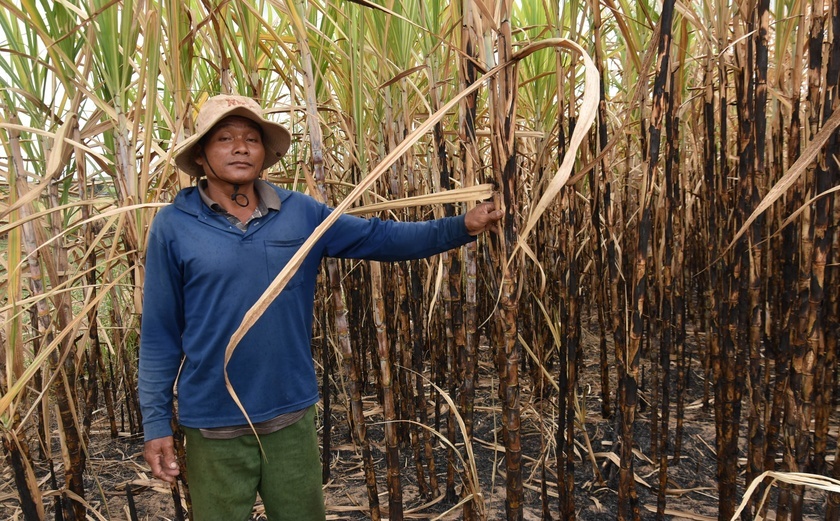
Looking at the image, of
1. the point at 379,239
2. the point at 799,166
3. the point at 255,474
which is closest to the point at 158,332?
the point at 255,474

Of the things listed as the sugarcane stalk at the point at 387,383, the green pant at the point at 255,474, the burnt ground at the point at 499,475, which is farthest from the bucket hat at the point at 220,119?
the burnt ground at the point at 499,475

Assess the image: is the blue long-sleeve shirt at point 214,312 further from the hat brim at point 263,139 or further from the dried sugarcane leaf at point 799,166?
the dried sugarcane leaf at point 799,166

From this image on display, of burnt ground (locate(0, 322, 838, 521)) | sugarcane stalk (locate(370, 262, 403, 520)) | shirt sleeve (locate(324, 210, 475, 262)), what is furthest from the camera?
burnt ground (locate(0, 322, 838, 521))

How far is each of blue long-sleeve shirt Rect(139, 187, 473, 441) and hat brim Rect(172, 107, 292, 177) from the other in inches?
2.7

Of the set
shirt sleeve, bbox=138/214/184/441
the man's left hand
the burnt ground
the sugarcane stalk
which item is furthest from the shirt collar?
the burnt ground

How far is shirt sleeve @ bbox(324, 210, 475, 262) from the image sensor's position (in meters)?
1.26

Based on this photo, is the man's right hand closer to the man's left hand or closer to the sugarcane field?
the sugarcane field

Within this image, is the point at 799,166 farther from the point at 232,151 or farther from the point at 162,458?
the point at 162,458

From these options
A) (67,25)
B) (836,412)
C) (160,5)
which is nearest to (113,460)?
(67,25)

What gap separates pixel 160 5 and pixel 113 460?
6.02ft

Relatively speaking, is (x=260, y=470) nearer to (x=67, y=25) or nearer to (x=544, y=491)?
(x=544, y=491)

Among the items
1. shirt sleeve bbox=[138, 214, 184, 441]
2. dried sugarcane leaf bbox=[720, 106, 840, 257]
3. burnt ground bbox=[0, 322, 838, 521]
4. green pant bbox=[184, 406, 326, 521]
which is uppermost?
dried sugarcane leaf bbox=[720, 106, 840, 257]

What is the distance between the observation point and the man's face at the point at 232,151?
1199 mm

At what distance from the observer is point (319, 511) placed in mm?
1366
